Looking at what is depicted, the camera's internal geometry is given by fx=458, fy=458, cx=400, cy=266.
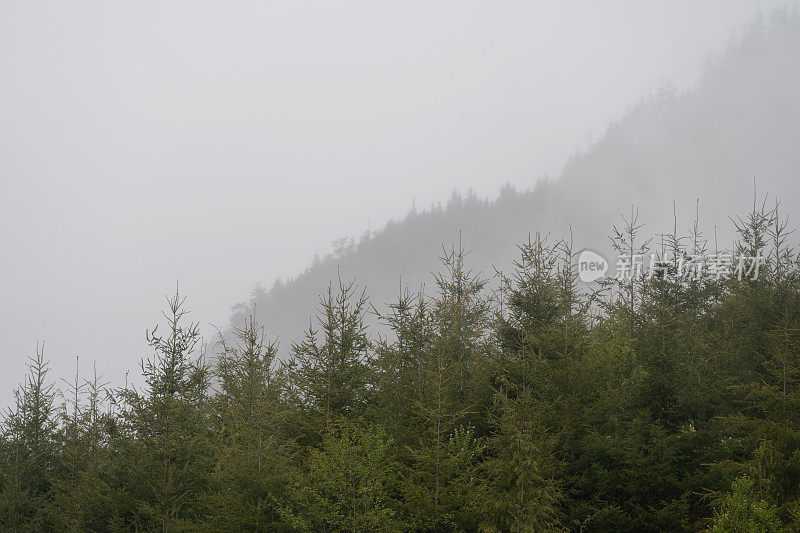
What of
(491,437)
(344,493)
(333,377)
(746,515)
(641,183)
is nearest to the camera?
(746,515)

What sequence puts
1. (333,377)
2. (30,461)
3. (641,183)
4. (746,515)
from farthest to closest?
1. (641,183)
2. (30,461)
3. (333,377)
4. (746,515)

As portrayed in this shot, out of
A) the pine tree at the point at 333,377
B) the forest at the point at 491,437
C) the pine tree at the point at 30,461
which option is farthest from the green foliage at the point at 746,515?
the pine tree at the point at 30,461

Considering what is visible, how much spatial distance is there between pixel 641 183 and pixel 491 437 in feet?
605

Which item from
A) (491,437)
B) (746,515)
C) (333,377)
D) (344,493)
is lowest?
(746,515)

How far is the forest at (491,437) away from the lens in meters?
12.5

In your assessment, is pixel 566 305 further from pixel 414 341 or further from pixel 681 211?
pixel 681 211

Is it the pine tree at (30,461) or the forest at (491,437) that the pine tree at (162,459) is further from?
the pine tree at (30,461)

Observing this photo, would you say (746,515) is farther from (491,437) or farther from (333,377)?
(333,377)

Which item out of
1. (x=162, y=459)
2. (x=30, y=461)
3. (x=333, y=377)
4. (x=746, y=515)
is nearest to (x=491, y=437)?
(x=333, y=377)

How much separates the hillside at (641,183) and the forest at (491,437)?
140m

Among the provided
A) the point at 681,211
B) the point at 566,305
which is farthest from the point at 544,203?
the point at 566,305

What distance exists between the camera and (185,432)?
51.2ft

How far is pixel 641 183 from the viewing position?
174m

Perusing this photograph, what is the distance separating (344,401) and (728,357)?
15.3 m
